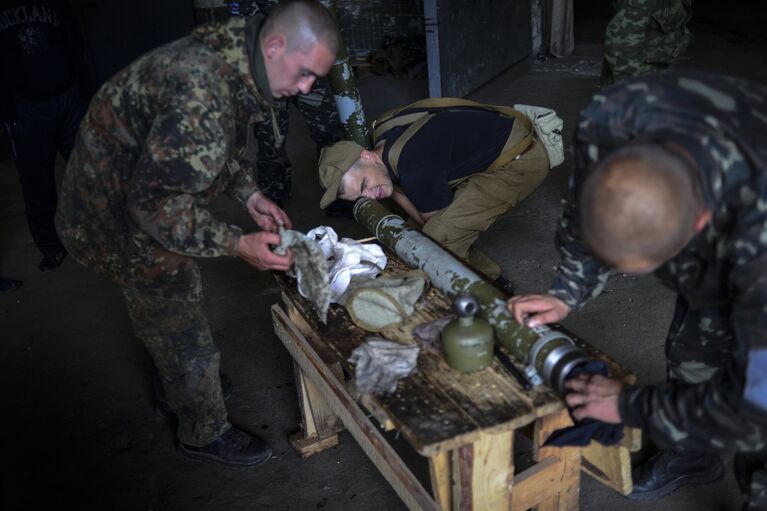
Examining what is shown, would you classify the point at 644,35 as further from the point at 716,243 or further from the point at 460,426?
the point at 460,426

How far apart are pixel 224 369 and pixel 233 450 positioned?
0.69m

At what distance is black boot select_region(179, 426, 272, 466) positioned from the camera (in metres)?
2.74

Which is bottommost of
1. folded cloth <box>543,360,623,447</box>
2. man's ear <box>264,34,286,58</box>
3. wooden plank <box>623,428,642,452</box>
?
wooden plank <box>623,428,642,452</box>

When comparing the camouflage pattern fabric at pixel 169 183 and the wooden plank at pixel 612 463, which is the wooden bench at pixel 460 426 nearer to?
the wooden plank at pixel 612 463

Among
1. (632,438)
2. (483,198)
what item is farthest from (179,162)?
(483,198)

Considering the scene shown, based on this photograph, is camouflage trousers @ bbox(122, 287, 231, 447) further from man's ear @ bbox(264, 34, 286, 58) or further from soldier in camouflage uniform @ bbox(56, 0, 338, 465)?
man's ear @ bbox(264, 34, 286, 58)

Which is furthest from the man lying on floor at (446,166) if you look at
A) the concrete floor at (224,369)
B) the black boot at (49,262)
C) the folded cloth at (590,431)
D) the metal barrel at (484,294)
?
the black boot at (49,262)

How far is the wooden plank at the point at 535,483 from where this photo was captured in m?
1.99

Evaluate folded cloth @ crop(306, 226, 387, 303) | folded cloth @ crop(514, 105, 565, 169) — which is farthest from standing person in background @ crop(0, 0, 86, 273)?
folded cloth @ crop(514, 105, 565, 169)

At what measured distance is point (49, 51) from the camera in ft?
12.9

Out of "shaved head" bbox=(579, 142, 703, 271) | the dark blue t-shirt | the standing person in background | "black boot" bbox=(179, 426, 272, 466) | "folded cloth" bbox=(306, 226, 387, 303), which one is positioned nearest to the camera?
"shaved head" bbox=(579, 142, 703, 271)

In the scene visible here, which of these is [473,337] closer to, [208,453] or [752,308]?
[752,308]

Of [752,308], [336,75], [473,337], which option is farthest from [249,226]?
[752,308]

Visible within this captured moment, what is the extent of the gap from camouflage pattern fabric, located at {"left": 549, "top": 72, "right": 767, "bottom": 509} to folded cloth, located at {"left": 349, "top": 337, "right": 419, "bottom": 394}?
0.63m
